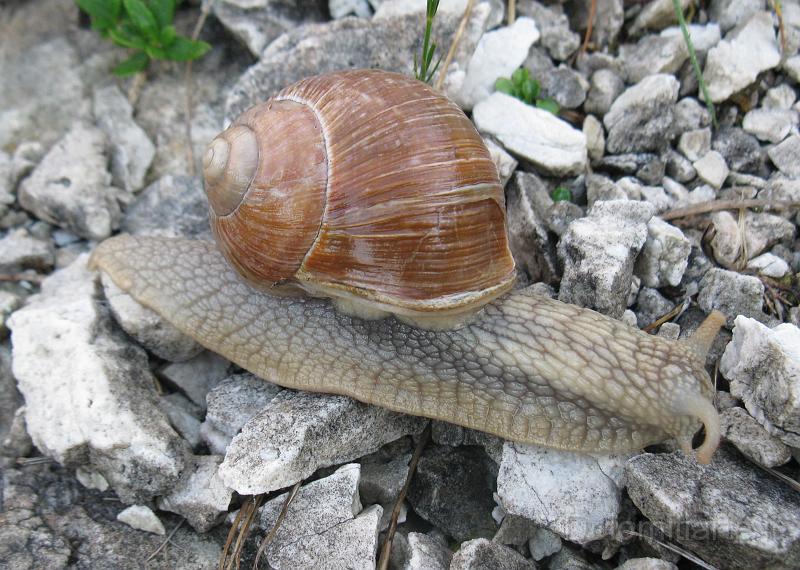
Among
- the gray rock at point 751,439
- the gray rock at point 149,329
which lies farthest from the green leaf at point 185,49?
the gray rock at point 751,439

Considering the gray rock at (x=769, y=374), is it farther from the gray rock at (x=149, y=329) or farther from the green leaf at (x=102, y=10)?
the green leaf at (x=102, y=10)

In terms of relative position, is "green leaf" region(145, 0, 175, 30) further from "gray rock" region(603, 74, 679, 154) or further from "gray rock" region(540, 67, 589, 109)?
"gray rock" region(603, 74, 679, 154)

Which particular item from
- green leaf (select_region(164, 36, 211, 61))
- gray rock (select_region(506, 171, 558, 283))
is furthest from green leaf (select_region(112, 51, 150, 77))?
gray rock (select_region(506, 171, 558, 283))

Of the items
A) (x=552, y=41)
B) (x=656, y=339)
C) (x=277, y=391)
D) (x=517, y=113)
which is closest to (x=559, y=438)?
(x=656, y=339)

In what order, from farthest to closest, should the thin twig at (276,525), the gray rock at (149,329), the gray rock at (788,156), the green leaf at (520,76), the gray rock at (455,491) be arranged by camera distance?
the green leaf at (520,76), the gray rock at (788,156), the gray rock at (149,329), the gray rock at (455,491), the thin twig at (276,525)

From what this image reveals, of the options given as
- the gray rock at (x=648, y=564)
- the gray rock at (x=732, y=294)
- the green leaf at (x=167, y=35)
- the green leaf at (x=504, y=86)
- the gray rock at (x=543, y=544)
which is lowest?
the gray rock at (x=543, y=544)

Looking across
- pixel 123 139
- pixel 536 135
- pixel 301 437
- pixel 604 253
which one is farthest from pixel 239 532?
pixel 123 139
